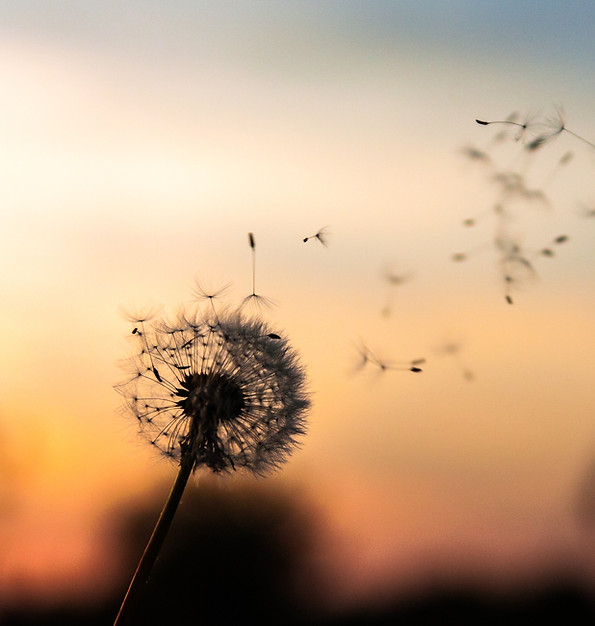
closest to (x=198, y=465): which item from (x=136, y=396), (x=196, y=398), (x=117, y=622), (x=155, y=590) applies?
(x=196, y=398)

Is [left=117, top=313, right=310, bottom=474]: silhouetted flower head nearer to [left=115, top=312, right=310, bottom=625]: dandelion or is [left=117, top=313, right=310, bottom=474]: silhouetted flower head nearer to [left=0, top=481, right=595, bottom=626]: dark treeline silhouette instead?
[left=115, top=312, right=310, bottom=625]: dandelion

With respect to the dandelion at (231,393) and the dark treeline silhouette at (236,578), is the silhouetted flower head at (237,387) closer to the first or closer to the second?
the dandelion at (231,393)

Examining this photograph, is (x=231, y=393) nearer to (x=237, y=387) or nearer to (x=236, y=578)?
(x=237, y=387)

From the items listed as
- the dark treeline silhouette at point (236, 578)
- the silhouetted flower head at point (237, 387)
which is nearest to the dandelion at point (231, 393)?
the silhouetted flower head at point (237, 387)

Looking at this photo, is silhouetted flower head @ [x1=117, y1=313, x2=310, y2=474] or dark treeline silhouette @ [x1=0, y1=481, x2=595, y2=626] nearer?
silhouetted flower head @ [x1=117, y1=313, x2=310, y2=474]

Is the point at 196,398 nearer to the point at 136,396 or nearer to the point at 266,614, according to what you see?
the point at 136,396

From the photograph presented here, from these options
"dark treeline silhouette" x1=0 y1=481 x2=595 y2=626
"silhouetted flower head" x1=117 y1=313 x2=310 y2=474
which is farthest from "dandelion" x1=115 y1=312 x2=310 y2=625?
"dark treeline silhouette" x1=0 y1=481 x2=595 y2=626

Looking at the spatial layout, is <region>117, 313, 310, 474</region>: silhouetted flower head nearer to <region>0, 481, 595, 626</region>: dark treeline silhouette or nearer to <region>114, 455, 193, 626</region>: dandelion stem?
<region>114, 455, 193, 626</region>: dandelion stem

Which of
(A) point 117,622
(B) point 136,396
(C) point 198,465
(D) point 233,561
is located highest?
(D) point 233,561

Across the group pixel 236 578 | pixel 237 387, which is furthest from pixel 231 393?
pixel 236 578
